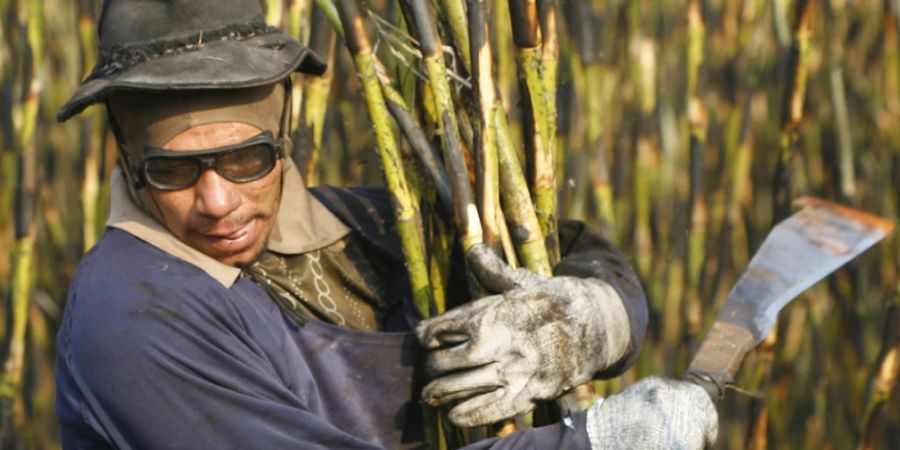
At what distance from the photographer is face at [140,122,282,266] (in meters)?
1.97

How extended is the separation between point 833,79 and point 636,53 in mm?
527

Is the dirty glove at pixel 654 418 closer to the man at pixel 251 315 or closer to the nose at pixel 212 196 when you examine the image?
the man at pixel 251 315

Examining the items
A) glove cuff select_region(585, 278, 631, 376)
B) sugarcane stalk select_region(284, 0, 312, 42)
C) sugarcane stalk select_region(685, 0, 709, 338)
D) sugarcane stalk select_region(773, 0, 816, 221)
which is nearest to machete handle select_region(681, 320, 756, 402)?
glove cuff select_region(585, 278, 631, 376)

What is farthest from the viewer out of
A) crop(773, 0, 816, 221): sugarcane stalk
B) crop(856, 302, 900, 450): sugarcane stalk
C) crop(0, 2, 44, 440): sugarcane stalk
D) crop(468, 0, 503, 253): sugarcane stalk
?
crop(0, 2, 44, 440): sugarcane stalk

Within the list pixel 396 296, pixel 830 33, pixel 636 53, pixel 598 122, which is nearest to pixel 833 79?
pixel 830 33

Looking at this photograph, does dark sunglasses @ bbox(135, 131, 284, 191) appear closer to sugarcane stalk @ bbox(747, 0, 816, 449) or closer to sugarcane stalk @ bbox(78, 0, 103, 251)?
sugarcane stalk @ bbox(747, 0, 816, 449)

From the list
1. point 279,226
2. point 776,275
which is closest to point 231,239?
point 279,226

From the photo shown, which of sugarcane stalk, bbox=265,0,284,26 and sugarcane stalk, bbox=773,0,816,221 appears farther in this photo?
sugarcane stalk, bbox=265,0,284,26

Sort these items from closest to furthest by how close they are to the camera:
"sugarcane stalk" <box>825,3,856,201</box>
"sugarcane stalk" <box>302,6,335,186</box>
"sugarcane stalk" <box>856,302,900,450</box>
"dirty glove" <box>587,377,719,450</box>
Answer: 1. "dirty glove" <box>587,377,719,450</box>
2. "sugarcane stalk" <box>302,6,335,186</box>
3. "sugarcane stalk" <box>856,302,900,450</box>
4. "sugarcane stalk" <box>825,3,856,201</box>

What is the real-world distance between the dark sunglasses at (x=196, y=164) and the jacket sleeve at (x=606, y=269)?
1.66ft

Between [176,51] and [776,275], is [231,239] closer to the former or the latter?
[176,51]

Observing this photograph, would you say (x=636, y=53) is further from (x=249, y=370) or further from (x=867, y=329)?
(x=249, y=370)

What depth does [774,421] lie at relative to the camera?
3.62 m

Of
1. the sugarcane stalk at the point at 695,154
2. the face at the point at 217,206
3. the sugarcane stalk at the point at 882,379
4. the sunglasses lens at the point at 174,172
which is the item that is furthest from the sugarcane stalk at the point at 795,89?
the sunglasses lens at the point at 174,172
